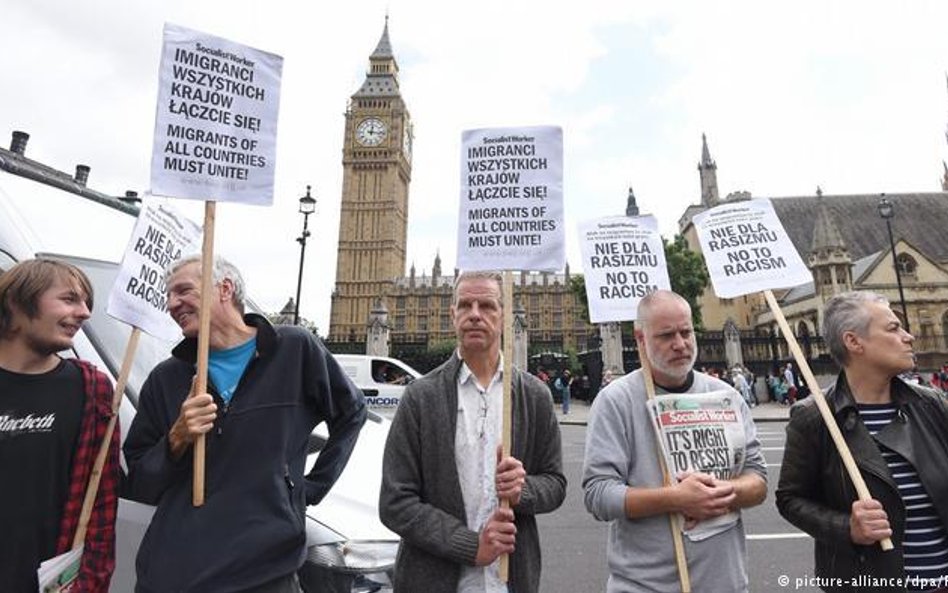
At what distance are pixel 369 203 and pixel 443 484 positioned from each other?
86809mm

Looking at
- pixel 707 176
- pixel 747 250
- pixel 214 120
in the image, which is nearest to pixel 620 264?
pixel 747 250

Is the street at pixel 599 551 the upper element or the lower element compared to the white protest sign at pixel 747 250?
lower

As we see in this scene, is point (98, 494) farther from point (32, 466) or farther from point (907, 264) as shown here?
point (907, 264)

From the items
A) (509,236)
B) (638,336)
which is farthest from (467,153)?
(638,336)

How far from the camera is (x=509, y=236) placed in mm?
2785

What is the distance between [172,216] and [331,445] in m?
1.58

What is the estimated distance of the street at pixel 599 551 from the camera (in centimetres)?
472

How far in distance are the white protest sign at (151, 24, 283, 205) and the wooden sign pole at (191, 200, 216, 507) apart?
1.24 ft

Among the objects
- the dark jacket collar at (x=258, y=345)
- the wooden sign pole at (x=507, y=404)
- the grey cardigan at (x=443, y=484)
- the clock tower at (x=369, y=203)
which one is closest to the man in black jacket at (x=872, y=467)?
the grey cardigan at (x=443, y=484)

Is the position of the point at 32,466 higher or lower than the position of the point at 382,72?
lower

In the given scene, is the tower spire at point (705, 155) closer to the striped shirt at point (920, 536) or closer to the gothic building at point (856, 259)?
the gothic building at point (856, 259)

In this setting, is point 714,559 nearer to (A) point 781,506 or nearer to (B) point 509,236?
(A) point 781,506

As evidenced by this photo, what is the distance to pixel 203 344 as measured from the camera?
210cm

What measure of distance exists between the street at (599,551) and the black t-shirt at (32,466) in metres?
3.81
